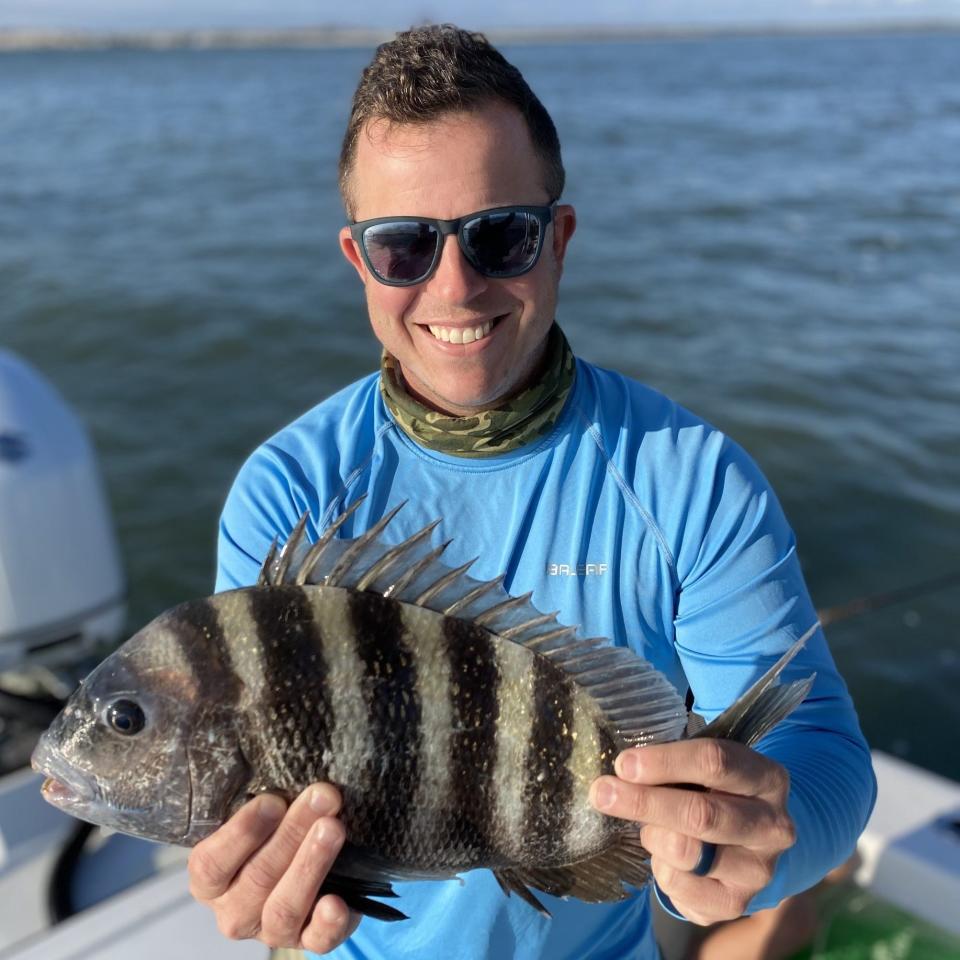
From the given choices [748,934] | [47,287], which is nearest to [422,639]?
[748,934]

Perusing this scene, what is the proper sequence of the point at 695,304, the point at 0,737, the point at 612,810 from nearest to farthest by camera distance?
1. the point at 612,810
2. the point at 0,737
3. the point at 695,304

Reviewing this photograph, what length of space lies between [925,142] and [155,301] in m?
19.4

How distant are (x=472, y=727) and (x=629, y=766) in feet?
0.86

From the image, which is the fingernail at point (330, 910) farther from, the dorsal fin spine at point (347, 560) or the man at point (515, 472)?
the dorsal fin spine at point (347, 560)

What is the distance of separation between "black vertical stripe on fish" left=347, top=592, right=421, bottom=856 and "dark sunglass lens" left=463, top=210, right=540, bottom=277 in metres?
0.75

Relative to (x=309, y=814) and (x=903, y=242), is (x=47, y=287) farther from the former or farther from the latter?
(x=309, y=814)

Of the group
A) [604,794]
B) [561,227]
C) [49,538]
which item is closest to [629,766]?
[604,794]

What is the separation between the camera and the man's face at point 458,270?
5.90ft

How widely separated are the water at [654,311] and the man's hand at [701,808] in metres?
4.95

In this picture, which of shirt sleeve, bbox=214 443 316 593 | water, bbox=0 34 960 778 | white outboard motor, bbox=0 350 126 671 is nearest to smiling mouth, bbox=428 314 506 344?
shirt sleeve, bbox=214 443 316 593

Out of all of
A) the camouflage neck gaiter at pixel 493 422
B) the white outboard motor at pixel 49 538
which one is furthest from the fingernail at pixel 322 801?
the white outboard motor at pixel 49 538

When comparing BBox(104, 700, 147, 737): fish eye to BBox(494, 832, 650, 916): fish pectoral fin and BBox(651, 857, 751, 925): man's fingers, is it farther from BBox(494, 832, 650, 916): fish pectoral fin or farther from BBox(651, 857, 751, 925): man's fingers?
BBox(651, 857, 751, 925): man's fingers

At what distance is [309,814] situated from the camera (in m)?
1.47

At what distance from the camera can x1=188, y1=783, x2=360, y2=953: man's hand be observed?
1.47m
